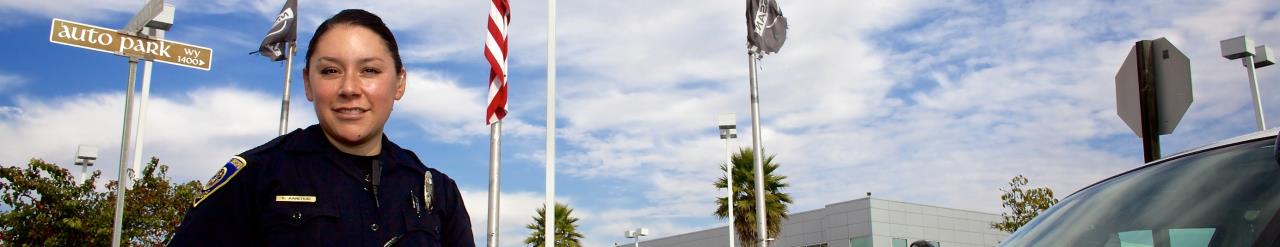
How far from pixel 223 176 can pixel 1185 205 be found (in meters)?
2.54

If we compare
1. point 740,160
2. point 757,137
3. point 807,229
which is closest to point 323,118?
point 757,137

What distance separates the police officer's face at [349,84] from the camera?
1964mm

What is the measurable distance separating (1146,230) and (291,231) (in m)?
2.41

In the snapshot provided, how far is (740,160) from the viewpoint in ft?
114

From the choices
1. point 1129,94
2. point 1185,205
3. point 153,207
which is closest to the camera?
point 1185,205

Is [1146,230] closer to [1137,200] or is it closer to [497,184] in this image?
[1137,200]

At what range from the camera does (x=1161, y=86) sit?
23.5ft

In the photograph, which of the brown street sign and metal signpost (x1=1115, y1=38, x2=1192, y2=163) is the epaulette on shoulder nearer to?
metal signpost (x1=1115, y1=38, x2=1192, y2=163)

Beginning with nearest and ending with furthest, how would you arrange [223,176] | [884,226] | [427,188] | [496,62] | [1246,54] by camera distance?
[223,176] → [427,188] → [496,62] → [1246,54] → [884,226]

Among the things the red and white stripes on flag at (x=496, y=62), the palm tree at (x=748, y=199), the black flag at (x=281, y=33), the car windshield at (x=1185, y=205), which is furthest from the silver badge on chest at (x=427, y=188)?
the palm tree at (x=748, y=199)

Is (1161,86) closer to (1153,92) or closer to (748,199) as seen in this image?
(1153,92)

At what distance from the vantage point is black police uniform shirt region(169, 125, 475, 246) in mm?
1875

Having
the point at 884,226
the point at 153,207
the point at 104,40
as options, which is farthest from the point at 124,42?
the point at 884,226

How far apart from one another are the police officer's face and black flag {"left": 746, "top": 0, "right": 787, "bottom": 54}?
1893 cm
